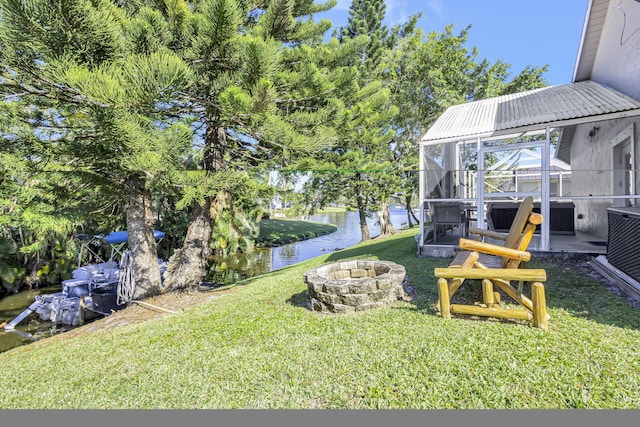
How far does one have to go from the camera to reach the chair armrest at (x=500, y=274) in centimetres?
293

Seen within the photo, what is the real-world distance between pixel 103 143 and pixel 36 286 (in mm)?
9685

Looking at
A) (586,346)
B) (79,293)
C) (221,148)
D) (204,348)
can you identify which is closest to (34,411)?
(204,348)

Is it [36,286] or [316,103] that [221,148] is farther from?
[36,286]

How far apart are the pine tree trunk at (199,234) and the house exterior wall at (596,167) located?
7910mm

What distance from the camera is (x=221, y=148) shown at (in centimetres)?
729

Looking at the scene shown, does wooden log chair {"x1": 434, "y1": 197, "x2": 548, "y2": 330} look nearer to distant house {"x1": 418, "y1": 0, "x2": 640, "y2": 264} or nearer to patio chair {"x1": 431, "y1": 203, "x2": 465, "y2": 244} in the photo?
distant house {"x1": 418, "y1": 0, "x2": 640, "y2": 264}

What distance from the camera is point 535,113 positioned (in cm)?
622

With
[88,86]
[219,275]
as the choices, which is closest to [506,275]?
[88,86]

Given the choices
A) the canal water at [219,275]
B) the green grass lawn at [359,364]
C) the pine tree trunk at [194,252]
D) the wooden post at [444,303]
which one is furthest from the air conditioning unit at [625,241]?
the canal water at [219,275]

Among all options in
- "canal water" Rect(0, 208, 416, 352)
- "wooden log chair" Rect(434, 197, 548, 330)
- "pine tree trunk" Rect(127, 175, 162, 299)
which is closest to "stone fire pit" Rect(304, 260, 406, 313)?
"wooden log chair" Rect(434, 197, 548, 330)

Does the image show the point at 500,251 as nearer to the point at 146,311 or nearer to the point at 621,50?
the point at 146,311

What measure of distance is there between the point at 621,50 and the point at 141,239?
10984 mm

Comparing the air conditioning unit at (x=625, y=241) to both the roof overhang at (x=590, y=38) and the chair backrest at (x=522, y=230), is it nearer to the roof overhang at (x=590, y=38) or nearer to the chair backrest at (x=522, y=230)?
the chair backrest at (x=522, y=230)

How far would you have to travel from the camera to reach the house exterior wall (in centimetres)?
644
